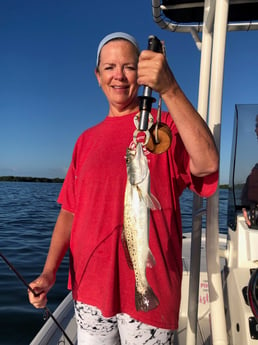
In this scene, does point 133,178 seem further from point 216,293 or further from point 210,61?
point 210,61

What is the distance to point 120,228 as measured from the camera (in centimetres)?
185

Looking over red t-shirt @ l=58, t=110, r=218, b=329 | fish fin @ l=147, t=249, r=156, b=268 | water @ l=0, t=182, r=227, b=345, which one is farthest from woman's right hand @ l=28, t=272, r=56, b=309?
water @ l=0, t=182, r=227, b=345

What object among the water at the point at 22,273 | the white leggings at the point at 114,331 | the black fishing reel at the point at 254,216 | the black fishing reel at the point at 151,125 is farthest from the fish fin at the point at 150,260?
the water at the point at 22,273

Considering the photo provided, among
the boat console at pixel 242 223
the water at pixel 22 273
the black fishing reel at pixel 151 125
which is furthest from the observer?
the water at pixel 22 273

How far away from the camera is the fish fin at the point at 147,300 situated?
5.31ft

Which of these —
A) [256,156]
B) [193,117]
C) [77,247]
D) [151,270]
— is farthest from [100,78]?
[256,156]

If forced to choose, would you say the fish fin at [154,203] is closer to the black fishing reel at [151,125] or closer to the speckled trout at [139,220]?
the speckled trout at [139,220]

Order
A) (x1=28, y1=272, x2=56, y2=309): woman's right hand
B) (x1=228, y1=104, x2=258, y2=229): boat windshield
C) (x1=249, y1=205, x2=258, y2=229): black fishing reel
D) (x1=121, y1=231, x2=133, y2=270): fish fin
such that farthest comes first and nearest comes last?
(x1=228, y1=104, x2=258, y2=229): boat windshield < (x1=249, y1=205, x2=258, y2=229): black fishing reel < (x1=28, y1=272, x2=56, y2=309): woman's right hand < (x1=121, y1=231, x2=133, y2=270): fish fin

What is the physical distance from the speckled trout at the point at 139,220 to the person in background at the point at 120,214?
0.14 m

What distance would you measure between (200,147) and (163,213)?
496mm

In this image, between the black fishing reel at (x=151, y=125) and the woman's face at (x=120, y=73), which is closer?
the black fishing reel at (x=151, y=125)

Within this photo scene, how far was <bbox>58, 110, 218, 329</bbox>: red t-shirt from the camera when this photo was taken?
1770 millimetres

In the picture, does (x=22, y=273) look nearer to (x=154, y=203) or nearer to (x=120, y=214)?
(x=120, y=214)

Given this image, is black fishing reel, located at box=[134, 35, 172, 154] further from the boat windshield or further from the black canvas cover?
the black canvas cover
